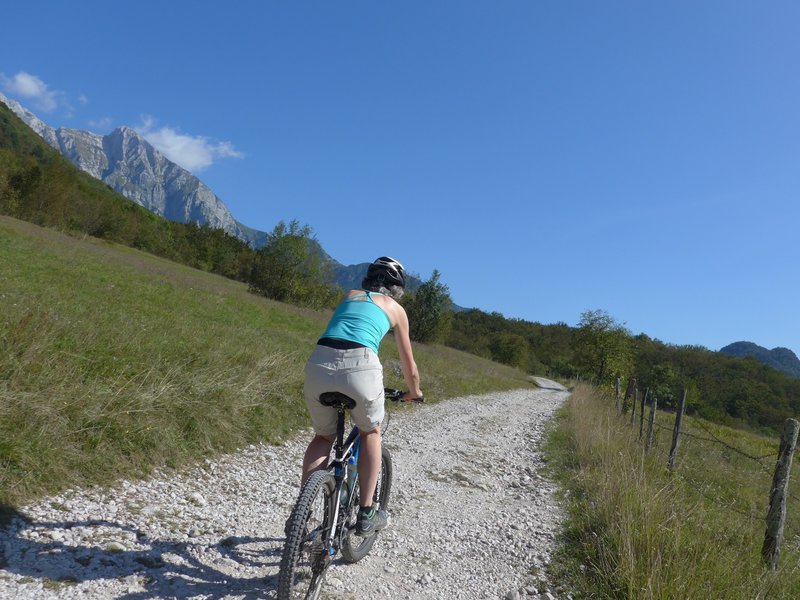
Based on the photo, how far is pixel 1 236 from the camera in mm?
21156

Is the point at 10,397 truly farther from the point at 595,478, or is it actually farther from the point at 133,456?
the point at 595,478

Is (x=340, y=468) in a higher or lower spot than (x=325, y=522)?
higher

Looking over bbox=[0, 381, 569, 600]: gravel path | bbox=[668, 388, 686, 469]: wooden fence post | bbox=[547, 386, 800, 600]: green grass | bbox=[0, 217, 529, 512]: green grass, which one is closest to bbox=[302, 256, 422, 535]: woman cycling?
bbox=[0, 381, 569, 600]: gravel path

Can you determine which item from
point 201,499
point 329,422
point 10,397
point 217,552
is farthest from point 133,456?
point 329,422

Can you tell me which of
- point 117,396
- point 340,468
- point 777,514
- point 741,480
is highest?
point 777,514

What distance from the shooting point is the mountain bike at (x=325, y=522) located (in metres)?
2.92

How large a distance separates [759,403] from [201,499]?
374ft

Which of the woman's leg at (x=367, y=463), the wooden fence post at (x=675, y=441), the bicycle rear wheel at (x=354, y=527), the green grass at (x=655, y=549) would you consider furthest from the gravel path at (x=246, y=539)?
the wooden fence post at (x=675, y=441)

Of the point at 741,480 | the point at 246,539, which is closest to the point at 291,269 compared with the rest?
the point at 741,480

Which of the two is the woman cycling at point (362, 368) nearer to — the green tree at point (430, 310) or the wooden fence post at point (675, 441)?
the wooden fence post at point (675, 441)

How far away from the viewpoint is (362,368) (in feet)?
10.6

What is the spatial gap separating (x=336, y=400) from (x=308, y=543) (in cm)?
93

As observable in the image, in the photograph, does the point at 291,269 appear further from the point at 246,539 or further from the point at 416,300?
the point at 246,539

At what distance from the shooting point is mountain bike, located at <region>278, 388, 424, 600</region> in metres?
2.92
